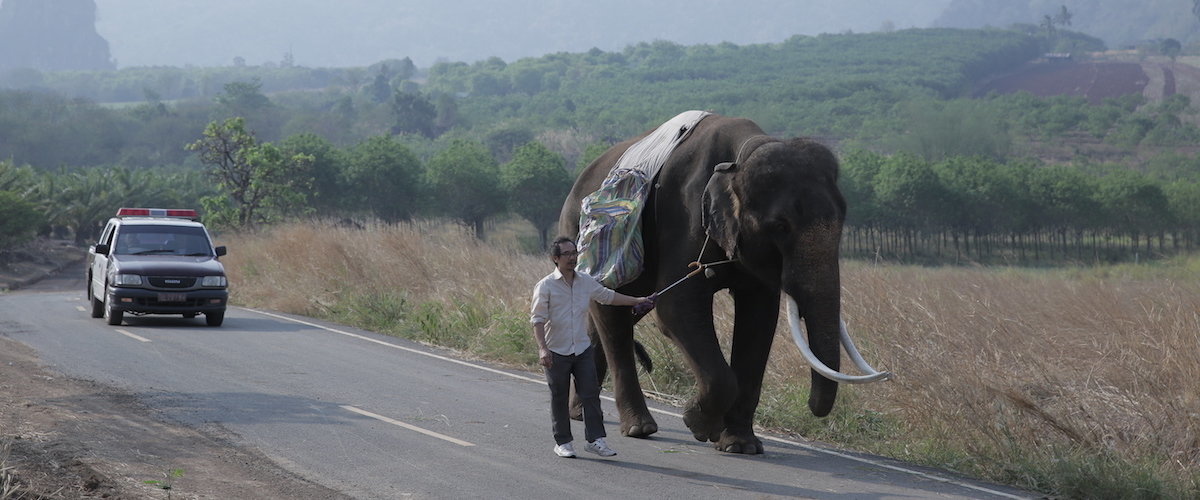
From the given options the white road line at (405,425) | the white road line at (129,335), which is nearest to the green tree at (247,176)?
the white road line at (129,335)

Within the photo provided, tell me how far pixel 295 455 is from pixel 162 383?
4.30m

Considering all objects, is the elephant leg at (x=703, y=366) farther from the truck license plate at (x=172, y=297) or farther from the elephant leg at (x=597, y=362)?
the truck license plate at (x=172, y=297)

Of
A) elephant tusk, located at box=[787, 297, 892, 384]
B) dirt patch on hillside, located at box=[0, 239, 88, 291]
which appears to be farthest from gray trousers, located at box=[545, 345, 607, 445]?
dirt patch on hillside, located at box=[0, 239, 88, 291]

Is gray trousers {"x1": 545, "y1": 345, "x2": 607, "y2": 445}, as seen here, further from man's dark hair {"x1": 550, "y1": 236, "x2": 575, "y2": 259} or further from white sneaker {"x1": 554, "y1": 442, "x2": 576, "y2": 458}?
man's dark hair {"x1": 550, "y1": 236, "x2": 575, "y2": 259}

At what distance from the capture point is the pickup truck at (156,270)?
1962 cm

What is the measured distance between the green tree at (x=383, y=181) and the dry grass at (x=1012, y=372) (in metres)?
82.6

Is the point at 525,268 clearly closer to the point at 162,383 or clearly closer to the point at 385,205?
the point at 162,383

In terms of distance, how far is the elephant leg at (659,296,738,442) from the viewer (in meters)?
8.95

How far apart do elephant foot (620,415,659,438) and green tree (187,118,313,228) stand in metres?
43.5

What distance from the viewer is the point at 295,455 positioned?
945cm

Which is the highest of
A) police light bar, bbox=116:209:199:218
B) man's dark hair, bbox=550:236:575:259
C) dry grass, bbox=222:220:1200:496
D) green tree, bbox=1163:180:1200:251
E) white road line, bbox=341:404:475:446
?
man's dark hair, bbox=550:236:575:259

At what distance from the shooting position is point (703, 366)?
29.7 ft

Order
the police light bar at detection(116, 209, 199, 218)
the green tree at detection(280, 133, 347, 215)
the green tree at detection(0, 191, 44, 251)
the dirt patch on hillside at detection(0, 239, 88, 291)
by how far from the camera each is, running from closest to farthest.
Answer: the police light bar at detection(116, 209, 199, 218) → the dirt patch on hillside at detection(0, 239, 88, 291) → the green tree at detection(0, 191, 44, 251) → the green tree at detection(280, 133, 347, 215)

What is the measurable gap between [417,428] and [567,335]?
6.91ft
